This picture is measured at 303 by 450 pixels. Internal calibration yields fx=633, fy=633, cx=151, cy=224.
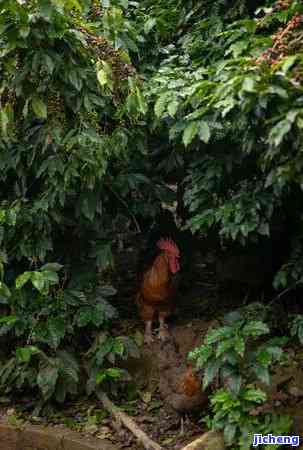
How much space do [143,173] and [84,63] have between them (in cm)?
99

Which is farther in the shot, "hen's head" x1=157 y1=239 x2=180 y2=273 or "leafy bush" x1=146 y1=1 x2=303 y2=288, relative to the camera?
"hen's head" x1=157 y1=239 x2=180 y2=273

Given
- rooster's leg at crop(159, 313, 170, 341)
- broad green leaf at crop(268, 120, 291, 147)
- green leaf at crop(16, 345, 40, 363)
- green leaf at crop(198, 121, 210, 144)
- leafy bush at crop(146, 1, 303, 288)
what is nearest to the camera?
broad green leaf at crop(268, 120, 291, 147)

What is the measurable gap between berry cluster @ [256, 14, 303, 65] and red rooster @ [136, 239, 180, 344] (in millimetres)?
1802

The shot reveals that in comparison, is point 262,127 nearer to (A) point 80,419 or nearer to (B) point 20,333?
(B) point 20,333

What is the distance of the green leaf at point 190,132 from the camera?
3082 millimetres

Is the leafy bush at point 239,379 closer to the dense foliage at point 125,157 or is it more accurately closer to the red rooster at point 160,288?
the dense foliage at point 125,157

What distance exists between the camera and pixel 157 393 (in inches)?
164

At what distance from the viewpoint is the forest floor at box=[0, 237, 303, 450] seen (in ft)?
12.1

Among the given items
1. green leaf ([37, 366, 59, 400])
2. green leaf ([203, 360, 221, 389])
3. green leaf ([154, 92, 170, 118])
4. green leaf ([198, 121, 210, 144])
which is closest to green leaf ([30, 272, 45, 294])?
green leaf ([37, 366, 59, 400])

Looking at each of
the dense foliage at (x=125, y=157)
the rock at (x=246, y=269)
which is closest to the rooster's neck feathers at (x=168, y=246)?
the dense foliage at (x=125, y=157)

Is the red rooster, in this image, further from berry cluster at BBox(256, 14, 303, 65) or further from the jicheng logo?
berry cluster at BBox(256, 14, 303, 65)

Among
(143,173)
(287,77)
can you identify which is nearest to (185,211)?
(143,173)

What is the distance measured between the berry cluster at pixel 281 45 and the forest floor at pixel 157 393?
1.92 m

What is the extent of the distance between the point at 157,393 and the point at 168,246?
3.19 ft
